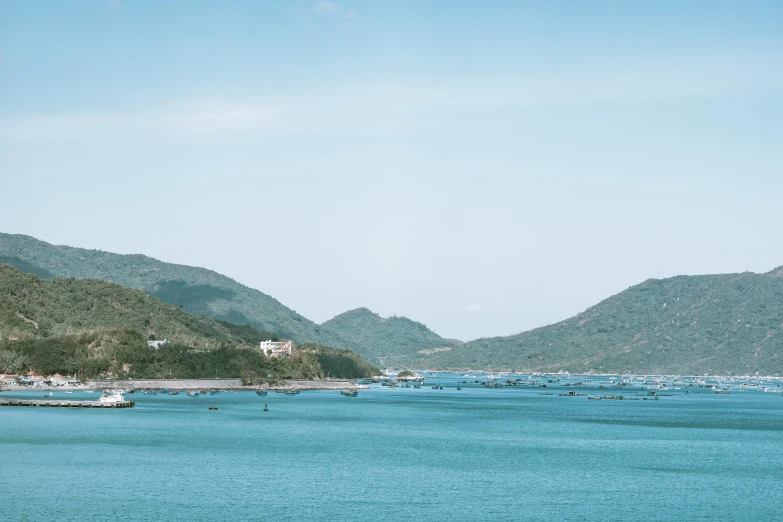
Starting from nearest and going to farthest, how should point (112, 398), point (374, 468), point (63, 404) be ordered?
1. point (374, 468)
2. point (63, 404)
3. point (112, 398)

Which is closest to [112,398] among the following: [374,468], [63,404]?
[63,404]

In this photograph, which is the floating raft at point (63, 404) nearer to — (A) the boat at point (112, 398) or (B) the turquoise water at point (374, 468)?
(A) the boat at point (112, 398)

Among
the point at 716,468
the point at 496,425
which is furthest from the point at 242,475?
the point at 496,425

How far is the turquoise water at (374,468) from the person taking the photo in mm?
70375

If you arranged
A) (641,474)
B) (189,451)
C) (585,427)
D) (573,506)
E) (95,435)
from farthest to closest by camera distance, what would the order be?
(585,427) < (95,435) < (189,451) < (641,474) < (573,506)

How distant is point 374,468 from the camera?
91062 millimetres

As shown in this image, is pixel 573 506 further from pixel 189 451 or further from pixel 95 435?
pixel 95 435

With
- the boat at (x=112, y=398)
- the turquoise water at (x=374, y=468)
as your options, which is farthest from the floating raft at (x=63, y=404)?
the turquoise water at (x=374, y=468)

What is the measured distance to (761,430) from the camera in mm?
145500

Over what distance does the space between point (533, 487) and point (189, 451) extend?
3692cm

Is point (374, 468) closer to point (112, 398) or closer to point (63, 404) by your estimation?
point (112, 398)

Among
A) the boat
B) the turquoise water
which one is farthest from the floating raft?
the turquoise water

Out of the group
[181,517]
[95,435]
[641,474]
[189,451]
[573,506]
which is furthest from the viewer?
[95,435]

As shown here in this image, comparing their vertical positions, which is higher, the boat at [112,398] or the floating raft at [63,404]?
the boat at [112,398]
